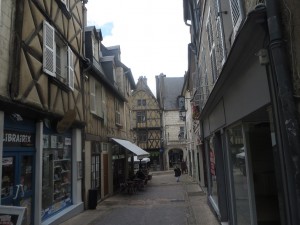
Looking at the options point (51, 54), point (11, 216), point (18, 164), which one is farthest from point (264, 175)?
point (51, 54)

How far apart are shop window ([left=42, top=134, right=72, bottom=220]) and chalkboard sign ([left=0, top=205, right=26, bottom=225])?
423 centimetres

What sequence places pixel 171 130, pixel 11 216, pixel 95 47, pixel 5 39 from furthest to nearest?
pixel 171 130, pixel 95 47, pixel 5 39, pixel 11 216

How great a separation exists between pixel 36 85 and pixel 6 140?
1450 millimetres

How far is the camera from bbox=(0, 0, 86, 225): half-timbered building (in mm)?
6277

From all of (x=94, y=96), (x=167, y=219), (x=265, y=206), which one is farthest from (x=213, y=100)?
(x=94, y=96)

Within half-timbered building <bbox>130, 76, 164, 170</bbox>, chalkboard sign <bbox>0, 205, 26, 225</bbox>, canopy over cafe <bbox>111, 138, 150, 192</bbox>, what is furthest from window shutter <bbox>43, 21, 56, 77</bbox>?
half-timbered building <bbox>130, 76, 164, 170</bbox>

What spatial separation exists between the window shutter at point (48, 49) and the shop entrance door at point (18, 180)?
7.01 feet

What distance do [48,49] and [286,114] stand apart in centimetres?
652

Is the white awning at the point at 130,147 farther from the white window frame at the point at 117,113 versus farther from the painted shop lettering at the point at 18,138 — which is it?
the painted shop lettering at the point at 18,138

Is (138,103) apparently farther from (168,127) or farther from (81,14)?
(81,14)

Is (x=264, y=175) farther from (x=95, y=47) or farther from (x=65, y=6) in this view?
(x=95, y=47)

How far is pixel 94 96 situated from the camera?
13.1 metres

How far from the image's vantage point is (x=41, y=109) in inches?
290

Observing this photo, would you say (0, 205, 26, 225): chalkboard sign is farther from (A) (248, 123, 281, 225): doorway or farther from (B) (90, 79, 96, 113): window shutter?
(B) (90, 79, 96, 113): window shutter
